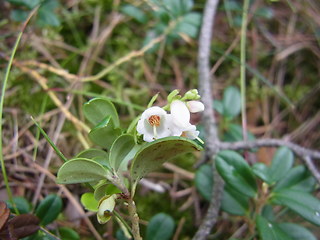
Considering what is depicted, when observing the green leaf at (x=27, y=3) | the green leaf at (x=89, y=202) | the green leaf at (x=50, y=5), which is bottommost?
the green leaf at (x=89, y=202)

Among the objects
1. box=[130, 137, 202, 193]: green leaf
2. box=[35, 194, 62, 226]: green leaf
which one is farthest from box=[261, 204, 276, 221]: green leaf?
box=[35, 194, 62, 226]: green leaf

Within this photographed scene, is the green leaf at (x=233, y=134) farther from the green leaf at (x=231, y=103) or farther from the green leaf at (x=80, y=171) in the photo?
the green leaf at (x=80, y=171)

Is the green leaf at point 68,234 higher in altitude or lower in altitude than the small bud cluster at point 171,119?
lower

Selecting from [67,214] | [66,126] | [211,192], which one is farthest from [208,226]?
[66,126]

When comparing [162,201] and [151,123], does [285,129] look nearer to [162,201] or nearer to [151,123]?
[162,201]

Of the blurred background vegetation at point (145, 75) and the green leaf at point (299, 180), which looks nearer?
the green leaf at point (299, 180)

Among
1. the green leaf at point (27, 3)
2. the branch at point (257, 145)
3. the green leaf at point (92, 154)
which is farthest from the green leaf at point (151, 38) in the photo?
the green leaf at point (92, 154)

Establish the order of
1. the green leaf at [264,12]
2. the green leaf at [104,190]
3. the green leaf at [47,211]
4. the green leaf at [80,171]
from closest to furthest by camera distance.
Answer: the green leaf at [80,171]
the green leaf at [104,190]
the green leaf at [47,211]
the green leaf at [264,12]
